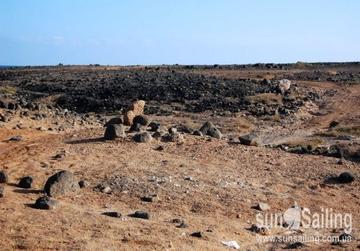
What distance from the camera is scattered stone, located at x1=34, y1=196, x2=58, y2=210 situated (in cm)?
1012

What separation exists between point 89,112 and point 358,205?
2129 cm

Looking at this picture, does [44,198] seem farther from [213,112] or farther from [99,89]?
[99,89]

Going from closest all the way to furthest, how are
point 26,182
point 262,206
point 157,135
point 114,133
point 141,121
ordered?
point 262,206 → point 26,182 → point 114,133 → point 157,135 → point 141,121

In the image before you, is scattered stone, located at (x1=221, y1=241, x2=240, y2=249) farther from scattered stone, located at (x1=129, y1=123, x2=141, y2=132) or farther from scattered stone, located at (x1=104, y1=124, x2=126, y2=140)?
scattered stone, located at (x1=129, y1=123, x2=141, y2=132)

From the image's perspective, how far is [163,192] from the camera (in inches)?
467

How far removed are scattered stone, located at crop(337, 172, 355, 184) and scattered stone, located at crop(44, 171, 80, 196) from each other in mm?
6396

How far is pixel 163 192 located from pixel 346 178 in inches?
189

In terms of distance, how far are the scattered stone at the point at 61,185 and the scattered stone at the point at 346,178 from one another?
252 inches

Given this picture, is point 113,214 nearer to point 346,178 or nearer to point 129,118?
point 346,178

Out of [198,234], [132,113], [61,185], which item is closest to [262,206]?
[198,234]

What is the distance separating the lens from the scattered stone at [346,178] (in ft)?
45.3

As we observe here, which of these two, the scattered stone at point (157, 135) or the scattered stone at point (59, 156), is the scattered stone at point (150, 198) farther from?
the scattered stone at point (157, 135)

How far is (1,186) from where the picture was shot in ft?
36.9

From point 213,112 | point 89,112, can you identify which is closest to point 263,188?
point 213,112
